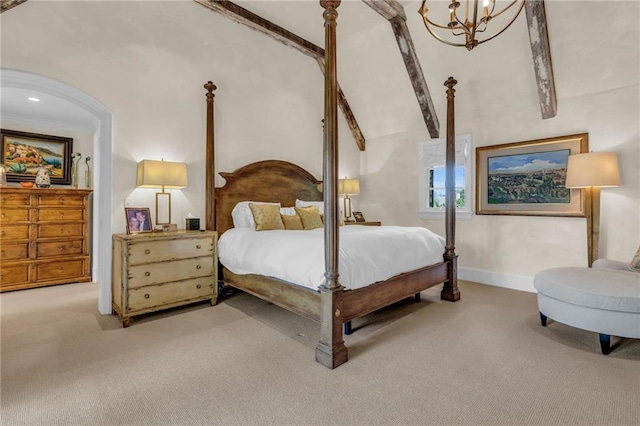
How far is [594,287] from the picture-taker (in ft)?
7.89

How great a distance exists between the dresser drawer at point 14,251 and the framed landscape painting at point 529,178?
626 centimetres

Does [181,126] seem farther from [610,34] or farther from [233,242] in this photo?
[610,34]

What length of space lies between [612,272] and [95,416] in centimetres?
391

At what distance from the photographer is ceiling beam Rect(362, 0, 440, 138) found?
3.89 metres

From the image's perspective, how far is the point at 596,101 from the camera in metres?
3.59

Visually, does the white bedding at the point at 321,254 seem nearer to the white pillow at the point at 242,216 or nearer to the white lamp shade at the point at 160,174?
the white pillow at the point at 242,216

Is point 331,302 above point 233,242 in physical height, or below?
below

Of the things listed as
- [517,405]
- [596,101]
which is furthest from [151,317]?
→ [596,101]

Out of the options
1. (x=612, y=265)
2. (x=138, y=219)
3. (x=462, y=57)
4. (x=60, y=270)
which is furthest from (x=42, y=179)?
(x=612, y=265)

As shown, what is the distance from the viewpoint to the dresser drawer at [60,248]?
4.36 meters

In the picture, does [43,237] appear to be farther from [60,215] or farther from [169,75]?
[169,75]

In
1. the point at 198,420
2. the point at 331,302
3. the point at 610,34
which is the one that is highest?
the point at 610,34

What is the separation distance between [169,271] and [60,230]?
8.49 ft

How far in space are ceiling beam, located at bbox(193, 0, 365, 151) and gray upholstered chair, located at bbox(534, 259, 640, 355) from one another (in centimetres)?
409
